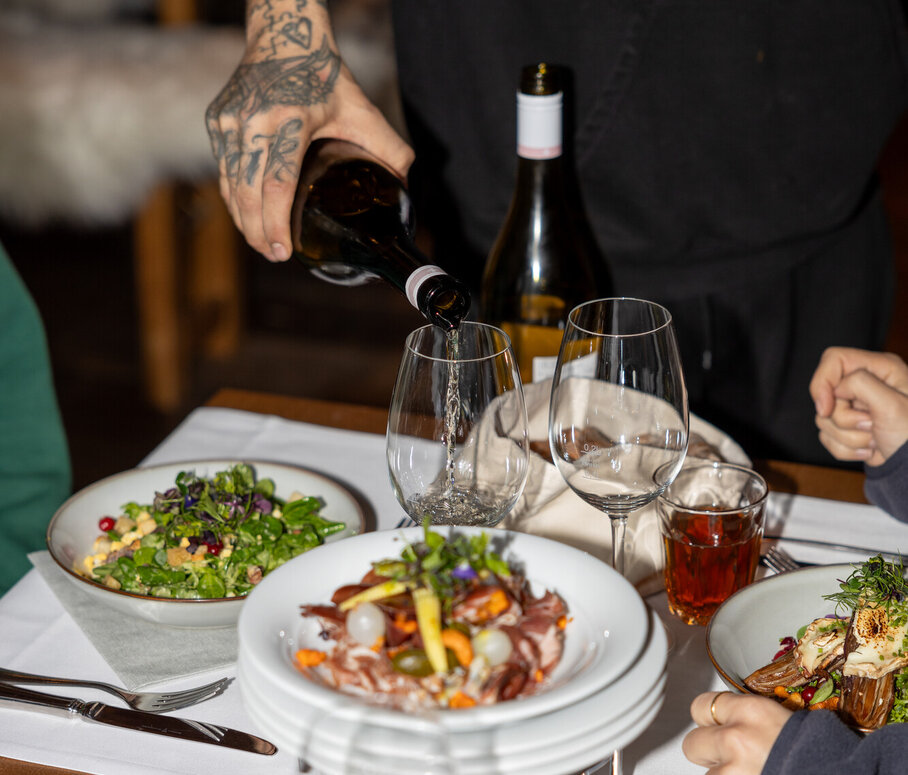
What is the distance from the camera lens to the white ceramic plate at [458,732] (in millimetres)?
517

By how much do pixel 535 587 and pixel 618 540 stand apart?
0.15 metres

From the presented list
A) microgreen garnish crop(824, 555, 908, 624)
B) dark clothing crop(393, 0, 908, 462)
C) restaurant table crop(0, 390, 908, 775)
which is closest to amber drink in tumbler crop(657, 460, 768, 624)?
restaurant table crop(0, 390, 908, 775)

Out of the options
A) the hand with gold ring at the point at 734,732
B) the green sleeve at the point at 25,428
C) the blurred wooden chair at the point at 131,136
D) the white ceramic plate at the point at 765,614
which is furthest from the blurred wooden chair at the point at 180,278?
the hand with gold ring at the point at 734,732

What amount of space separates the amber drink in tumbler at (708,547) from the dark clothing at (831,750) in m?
0.21

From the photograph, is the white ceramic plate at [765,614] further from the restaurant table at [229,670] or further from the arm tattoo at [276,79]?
the arm tattoo at [276,79]

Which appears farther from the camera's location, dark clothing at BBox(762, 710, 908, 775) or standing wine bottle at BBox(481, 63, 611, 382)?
standing wine bottle at BBox(481, 63, 611, 382)

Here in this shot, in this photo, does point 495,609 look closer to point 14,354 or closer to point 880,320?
point 14,354

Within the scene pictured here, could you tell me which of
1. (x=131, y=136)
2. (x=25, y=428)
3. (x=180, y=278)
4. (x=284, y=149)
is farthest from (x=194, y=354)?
(x=284, y=149)

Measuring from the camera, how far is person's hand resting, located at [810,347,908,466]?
100 cm

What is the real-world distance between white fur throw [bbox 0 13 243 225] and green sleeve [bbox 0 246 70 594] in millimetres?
1475

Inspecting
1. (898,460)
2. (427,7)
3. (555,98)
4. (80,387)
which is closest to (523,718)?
(898,460)

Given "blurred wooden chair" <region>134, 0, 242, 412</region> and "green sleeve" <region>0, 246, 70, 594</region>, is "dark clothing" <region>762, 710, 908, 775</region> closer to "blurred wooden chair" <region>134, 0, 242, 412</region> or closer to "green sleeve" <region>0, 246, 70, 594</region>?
"green sleeve" <region>0, 246, 70, 594</region>

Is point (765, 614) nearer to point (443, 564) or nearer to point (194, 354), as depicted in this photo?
point (443, 564)

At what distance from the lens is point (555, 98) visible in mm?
1057
